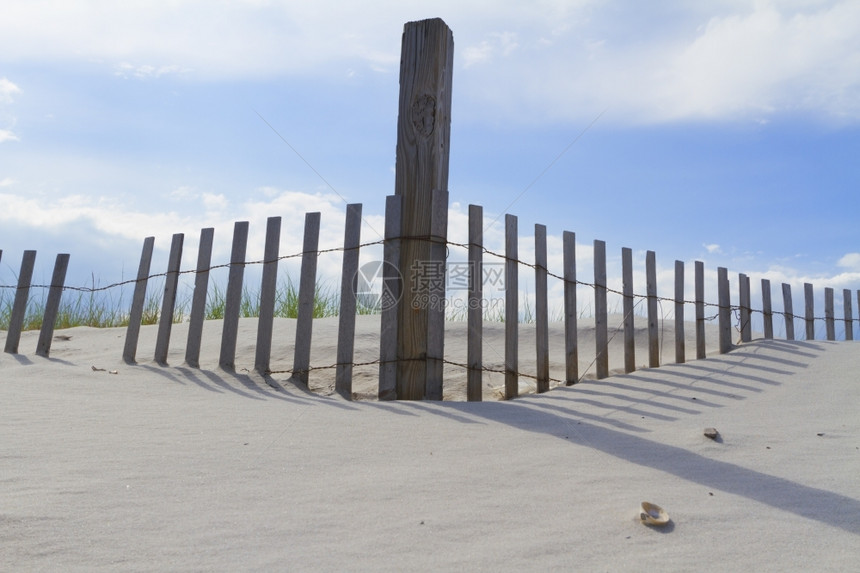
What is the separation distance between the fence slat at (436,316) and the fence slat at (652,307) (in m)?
2.26

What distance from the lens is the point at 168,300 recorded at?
213 inches

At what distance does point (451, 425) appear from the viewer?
10.4 ft

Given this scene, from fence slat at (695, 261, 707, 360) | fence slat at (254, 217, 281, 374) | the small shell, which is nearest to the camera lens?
the small shell

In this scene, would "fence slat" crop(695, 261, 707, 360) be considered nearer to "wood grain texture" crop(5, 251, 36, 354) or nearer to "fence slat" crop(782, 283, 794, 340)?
"fence slat" crop(782, 283, 794, 340)

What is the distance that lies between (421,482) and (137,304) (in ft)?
13.6

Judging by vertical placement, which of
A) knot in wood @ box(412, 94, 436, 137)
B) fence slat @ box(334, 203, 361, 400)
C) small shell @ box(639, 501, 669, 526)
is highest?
knot in wood @ box(412, 94, 436, 137)

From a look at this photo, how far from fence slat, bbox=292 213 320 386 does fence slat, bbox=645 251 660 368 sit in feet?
9.31

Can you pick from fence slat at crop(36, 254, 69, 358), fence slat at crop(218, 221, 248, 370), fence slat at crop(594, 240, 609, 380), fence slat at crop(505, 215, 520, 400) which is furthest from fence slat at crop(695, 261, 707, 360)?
fence slat at crop(36, 254, 69, 358)

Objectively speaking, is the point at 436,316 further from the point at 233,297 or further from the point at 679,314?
the point at 679,314

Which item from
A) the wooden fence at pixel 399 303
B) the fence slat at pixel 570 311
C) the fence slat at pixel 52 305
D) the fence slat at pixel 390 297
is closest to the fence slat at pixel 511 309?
the wooden fence at pixel 399 303

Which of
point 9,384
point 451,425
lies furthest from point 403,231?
point 9,384

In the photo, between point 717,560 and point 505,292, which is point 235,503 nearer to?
point 717,560

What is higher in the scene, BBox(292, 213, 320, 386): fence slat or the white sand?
BBox(292, 213, 320, 386): fence slat

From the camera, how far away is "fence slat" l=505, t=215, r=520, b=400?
455cm
